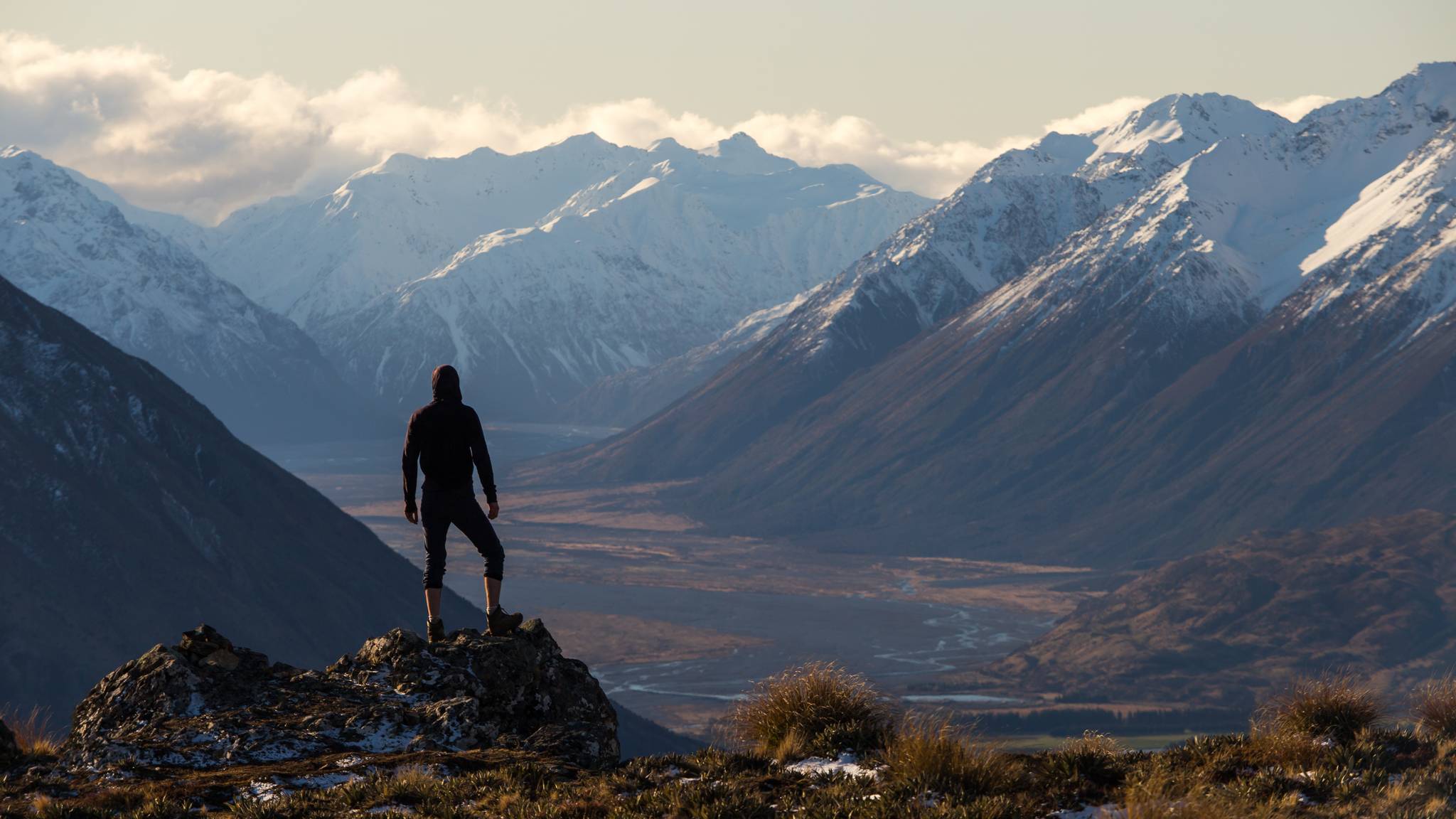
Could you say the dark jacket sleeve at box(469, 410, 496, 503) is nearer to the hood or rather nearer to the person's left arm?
the person's left arm

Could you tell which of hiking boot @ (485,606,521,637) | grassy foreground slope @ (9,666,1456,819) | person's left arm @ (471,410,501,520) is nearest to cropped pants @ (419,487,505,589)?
person's left arm @ (471,410,501,520)

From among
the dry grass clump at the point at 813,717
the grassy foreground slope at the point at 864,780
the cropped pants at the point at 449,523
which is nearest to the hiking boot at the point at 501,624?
the cropped pants at the point at 449,523

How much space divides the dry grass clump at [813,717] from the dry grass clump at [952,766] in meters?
1.50

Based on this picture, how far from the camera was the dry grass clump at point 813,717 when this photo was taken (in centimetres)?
1927

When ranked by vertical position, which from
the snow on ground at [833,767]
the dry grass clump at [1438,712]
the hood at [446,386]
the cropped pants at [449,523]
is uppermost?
the hood at [446,386]

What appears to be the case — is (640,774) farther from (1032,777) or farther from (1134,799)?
(1134,799)

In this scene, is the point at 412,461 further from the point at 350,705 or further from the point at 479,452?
the point at 350,705

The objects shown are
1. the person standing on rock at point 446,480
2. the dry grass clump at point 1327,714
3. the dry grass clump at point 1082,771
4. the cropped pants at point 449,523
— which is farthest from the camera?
the cropped pants at point 449,523

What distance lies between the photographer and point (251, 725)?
65.0 ft

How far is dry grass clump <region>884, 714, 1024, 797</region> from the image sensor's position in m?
16.8

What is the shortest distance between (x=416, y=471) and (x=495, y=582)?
78.1 inches

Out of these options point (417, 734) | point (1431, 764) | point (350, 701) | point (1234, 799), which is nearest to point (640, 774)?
point (417, 734)

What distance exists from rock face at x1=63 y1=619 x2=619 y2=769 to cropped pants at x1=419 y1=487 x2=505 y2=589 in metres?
1.12

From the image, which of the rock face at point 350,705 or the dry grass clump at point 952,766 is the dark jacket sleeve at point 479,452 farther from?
the dry grass clump at point 952,766
